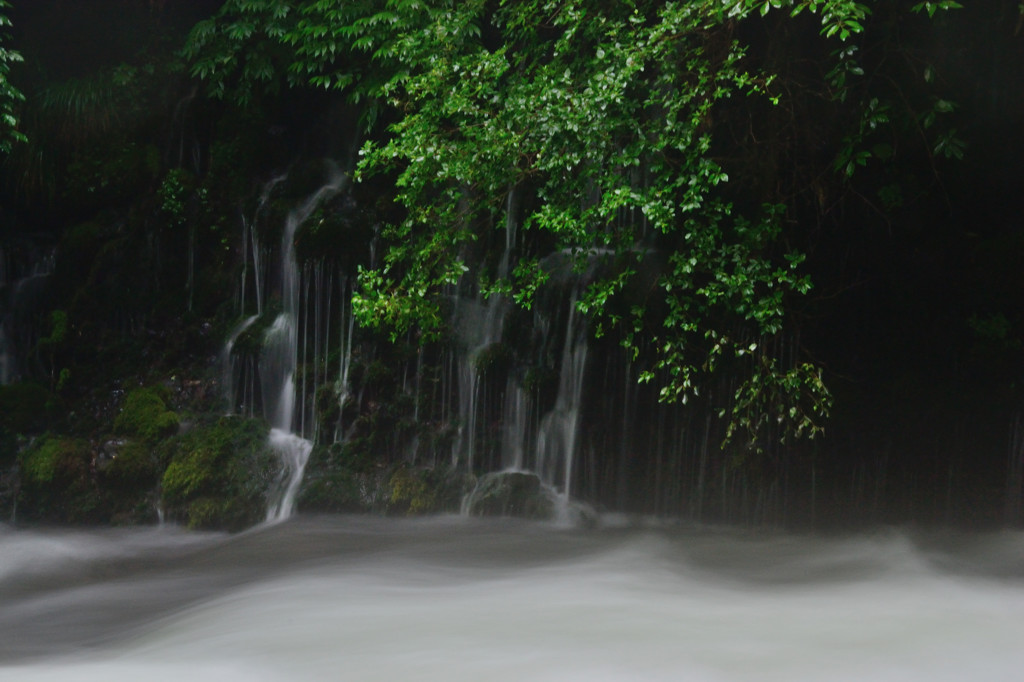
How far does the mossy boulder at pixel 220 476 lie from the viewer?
7.85 metres

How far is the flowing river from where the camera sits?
3.85 m

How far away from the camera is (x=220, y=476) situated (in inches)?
315

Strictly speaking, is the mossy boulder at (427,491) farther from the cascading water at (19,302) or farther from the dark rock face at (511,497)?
the cascading water at (19,302)

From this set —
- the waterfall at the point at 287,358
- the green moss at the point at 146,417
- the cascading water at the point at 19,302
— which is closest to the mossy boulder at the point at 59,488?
the green moss at the point at 146,417

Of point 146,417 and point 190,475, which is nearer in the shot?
point 190,475

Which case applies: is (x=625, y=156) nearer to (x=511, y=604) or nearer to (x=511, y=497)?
(x=511, y=604)

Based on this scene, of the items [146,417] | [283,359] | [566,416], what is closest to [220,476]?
[146,417]

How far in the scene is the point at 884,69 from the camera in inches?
234

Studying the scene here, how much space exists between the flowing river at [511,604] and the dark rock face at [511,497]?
0.64 ft

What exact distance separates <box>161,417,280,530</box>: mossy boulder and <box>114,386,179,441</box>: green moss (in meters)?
0.22

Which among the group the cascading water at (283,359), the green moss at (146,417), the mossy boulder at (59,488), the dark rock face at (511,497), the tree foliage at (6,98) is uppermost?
the tree foliage at (6,98)

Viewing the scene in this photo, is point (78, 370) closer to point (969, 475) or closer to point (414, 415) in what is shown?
point (414, 415)

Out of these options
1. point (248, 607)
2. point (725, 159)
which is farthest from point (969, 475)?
point (248, 607)

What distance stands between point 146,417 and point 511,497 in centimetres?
343
